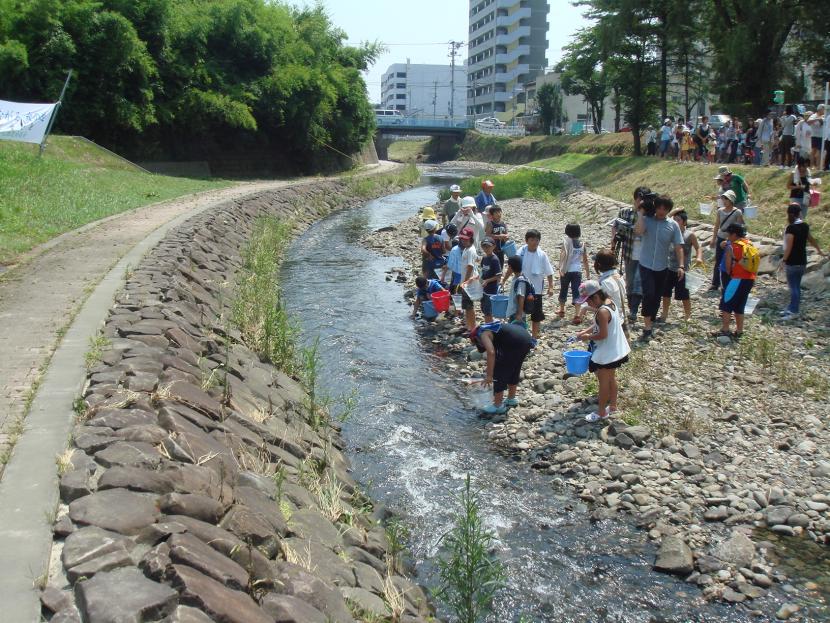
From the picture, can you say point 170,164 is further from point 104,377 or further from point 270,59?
point 104,377

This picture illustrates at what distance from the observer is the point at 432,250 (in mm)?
12953

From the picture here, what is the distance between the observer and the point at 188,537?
13.5ft

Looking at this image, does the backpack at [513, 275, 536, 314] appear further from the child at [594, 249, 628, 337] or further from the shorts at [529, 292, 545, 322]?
the child at [594, 249, 628, 337]

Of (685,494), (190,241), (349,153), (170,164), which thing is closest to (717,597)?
(685,494)

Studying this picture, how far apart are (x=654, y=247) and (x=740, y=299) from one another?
130cm

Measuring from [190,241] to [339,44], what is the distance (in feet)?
120

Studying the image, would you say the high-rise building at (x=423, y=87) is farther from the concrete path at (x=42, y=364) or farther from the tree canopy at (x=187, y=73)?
the concrete path at (x=42, y=364)

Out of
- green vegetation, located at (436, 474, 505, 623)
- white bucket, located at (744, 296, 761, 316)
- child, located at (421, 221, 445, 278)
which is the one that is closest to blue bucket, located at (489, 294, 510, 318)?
child, located at (421, 221, 445, 278)

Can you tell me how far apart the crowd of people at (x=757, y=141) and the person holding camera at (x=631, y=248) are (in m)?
5.56

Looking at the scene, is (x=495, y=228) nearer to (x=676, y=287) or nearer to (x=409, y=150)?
(x=676, y=287)

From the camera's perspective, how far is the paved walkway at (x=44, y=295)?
20.9 ft

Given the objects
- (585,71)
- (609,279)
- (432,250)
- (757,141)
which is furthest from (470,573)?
(585,71)

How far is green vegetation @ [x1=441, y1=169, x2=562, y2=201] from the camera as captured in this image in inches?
1233

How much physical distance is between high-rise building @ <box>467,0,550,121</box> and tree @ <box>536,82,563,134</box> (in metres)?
25.8
